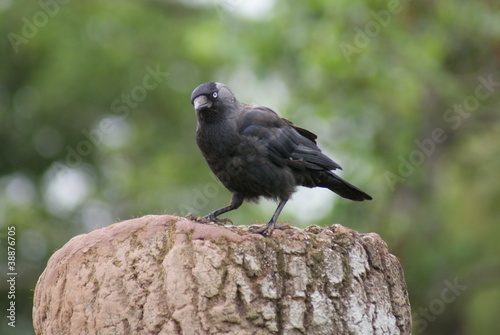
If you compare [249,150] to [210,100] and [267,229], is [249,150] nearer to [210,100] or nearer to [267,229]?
[210,100]

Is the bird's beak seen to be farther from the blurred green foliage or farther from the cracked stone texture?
the blurred green foliage

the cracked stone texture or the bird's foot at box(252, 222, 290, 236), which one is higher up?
the bird's foot at box(252, 222, 290, 236)

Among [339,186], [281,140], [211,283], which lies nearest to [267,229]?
[211,283]

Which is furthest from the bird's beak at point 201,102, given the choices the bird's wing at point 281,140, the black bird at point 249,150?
the bird's wing at point 281,140

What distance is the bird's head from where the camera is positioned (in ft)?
23.1

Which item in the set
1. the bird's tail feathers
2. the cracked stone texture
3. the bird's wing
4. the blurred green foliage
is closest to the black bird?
the bird's wing

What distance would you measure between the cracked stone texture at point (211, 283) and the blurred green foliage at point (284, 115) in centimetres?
668

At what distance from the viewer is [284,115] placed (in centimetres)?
1280

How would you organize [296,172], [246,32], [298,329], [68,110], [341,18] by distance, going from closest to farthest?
[298,329] < [296,172] < [341,18] < [246,32] < [68,110]

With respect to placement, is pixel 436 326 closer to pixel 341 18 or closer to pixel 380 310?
pixel 341 18

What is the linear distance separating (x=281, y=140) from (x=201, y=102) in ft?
2.40

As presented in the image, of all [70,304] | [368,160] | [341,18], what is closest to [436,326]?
[368,160]

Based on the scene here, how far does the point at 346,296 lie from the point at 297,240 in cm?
44

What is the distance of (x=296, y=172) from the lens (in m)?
7.32
